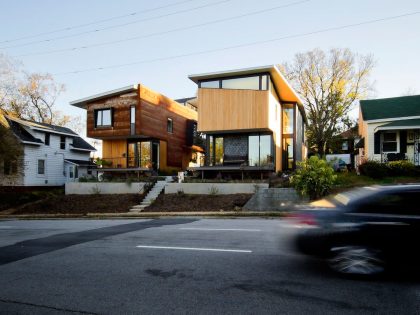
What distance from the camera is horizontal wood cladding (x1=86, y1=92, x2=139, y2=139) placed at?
91.5 feet

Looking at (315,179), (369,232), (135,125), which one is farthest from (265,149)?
(369,232)

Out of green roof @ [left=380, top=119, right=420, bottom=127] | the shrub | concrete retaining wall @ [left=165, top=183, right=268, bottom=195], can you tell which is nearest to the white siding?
concrete retaining wall @ [left=165, top=183, right=268, bottom=195]

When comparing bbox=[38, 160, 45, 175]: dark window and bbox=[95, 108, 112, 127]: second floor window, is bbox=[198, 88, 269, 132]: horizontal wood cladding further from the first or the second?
bbox=[38, 160, 45, 175]: dark window

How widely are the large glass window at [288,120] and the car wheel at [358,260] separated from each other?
23435mm

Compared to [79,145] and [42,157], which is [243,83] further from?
[79,145]

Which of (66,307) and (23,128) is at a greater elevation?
(23,128)

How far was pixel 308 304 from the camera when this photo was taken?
4.28 m

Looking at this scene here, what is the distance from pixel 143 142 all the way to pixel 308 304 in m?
26.6

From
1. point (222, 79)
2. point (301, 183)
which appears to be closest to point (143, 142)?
point (222, 79)

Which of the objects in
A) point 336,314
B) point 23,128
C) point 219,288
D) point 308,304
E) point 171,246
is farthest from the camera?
point 23,128

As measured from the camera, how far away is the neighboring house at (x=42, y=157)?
1216 inches

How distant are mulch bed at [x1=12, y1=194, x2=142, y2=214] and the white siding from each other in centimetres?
849

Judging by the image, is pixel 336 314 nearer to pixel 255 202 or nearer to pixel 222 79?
pixel 255 202

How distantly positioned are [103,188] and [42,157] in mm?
12859
